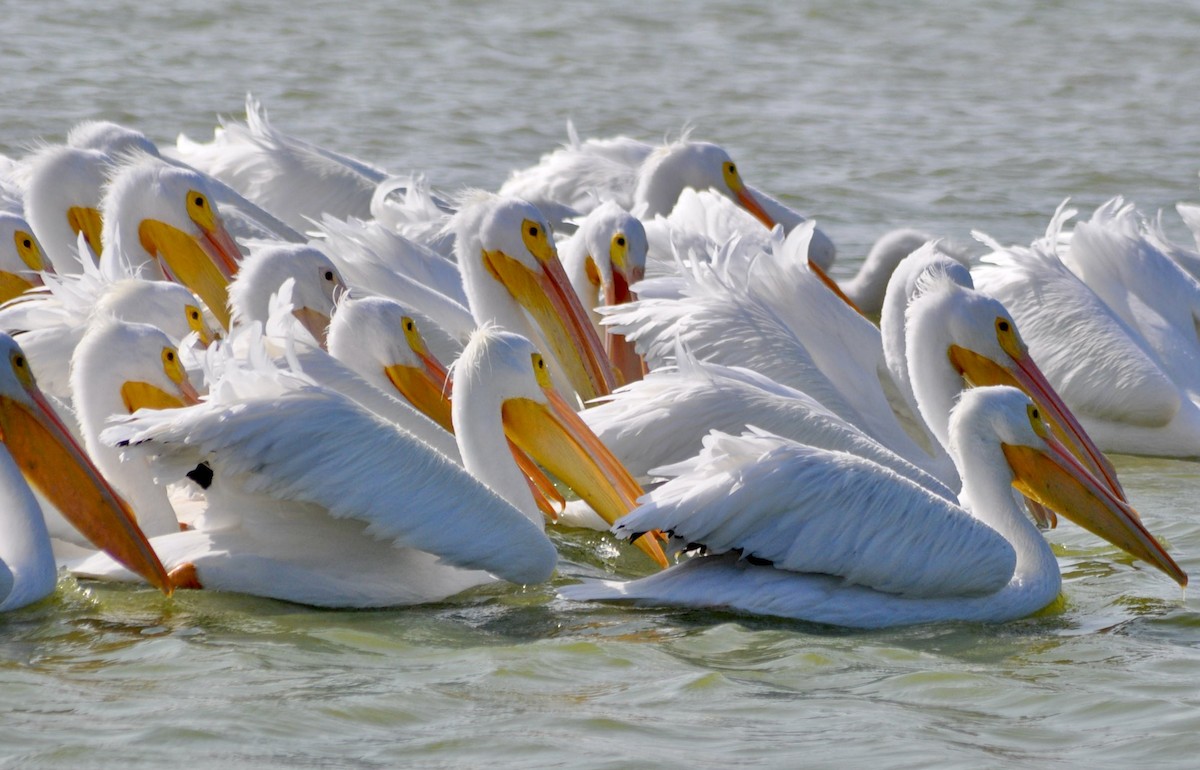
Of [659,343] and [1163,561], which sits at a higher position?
[659,343]

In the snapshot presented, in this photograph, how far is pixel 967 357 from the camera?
18.6ft

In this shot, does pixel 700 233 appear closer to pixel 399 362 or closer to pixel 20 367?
pixel 399 362

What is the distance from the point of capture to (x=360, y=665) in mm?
4074

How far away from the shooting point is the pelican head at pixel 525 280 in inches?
247

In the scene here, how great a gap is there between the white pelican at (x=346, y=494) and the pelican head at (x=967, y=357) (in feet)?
3.86

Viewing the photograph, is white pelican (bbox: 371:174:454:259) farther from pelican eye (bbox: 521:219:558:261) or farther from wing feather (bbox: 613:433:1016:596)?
wing feather (bbox: 613:433:1016:596)

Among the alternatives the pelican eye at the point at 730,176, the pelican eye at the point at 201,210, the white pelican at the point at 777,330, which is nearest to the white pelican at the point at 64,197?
the pelican eye at the point at 201,210

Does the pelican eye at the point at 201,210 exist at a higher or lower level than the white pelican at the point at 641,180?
higher

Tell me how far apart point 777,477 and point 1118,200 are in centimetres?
381

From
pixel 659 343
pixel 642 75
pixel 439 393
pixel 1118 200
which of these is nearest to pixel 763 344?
pixel 659 343

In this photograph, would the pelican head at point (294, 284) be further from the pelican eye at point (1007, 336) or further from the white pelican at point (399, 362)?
the pelican eye at point (1007, 336)

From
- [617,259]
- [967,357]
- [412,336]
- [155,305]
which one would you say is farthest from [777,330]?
[155,305]

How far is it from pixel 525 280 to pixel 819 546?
7.04 feet

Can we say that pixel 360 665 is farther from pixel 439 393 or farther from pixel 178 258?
pixel 178 258
